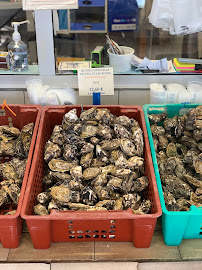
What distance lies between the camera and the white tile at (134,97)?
83.1 inches

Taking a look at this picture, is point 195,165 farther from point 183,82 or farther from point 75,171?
point 183,82

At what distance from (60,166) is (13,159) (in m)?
0.30

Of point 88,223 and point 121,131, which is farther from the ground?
point 121,131

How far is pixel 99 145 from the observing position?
64.5 inches

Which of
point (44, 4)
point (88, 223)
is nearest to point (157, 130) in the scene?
point (88, 223)

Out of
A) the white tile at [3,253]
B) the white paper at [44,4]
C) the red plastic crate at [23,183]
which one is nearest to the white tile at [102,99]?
the red plastic crate at [23,183]

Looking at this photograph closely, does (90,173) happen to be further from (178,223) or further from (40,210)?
(178,223)

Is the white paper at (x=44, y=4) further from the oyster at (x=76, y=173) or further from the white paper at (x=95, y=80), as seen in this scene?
the oyster at (x=76, y=173)

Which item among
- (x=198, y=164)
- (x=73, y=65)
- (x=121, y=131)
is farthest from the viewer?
(x=73, y=65)

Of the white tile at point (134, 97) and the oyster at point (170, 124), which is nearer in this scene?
the oyster at point (170, 124)

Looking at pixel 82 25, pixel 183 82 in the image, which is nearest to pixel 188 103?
pixel 183 82

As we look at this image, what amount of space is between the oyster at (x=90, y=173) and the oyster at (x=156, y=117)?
19.8 inches

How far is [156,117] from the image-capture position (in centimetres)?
186

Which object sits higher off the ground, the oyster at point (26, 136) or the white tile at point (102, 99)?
the white tile at point (102, 99)
